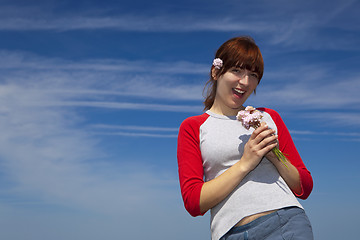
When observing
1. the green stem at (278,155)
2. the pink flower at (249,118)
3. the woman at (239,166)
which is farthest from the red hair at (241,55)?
the green stem at (278,155)

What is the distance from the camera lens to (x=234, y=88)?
4.93 metres

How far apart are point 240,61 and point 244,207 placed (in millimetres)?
1723

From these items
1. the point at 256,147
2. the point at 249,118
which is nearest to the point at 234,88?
the point at 249,118

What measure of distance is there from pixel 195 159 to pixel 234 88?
3.32 feet

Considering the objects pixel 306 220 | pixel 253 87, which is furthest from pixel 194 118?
pixel 306 220

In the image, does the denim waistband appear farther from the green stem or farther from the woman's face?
the woman's face

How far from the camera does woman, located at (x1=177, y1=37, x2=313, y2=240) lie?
4273 millimetres

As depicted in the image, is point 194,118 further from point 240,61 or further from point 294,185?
point 294,185

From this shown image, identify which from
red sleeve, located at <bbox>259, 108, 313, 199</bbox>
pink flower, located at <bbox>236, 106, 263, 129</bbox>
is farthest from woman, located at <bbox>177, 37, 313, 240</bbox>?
pink flower, located at <bbox>236, 106, 263, 129</bbox>

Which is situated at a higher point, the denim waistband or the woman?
the woman

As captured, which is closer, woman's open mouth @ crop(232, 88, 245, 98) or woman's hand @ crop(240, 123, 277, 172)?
woman's hand @ crop(240, 123, 277, 172)

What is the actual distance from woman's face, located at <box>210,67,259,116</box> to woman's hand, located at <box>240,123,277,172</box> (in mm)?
649

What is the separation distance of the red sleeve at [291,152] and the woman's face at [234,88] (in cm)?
42

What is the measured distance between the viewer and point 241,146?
15.1 feet
